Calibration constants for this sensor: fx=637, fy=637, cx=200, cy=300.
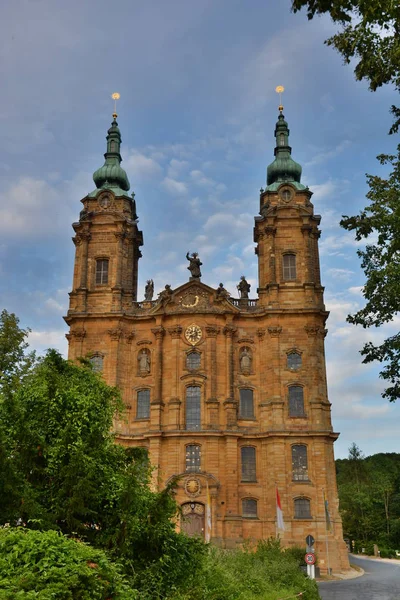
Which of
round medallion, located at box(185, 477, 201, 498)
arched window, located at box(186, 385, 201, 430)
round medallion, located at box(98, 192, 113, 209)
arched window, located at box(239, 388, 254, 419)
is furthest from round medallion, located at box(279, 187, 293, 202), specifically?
round medallion, located at box(185, 477, 201, 498)

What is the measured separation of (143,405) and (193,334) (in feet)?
20.0

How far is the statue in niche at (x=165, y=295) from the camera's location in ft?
152

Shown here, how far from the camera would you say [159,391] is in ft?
145

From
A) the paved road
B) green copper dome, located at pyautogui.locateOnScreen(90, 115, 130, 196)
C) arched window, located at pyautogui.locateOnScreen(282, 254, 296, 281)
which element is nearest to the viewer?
the paved road

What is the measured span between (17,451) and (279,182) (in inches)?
1585

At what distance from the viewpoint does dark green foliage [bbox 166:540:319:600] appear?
45.8 ft

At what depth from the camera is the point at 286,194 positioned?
161 feet

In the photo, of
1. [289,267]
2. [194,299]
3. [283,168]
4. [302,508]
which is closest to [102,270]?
[194,299]

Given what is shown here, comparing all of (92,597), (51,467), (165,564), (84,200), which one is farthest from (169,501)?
(84,200)

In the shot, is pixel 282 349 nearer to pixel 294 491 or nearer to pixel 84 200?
pixel 294 491

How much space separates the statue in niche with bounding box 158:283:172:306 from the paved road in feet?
69.9

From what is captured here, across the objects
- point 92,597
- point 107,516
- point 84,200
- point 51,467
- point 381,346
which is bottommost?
point 92,597

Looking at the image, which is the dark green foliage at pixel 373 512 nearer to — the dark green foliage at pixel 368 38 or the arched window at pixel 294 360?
the arched window at pixel 294 360

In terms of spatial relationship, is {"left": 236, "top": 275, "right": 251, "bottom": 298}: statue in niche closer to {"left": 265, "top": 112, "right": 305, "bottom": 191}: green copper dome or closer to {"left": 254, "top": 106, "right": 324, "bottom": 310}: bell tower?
{"left": 254, "top": 106, "right": 324, "bottom": 310}: bell tower
